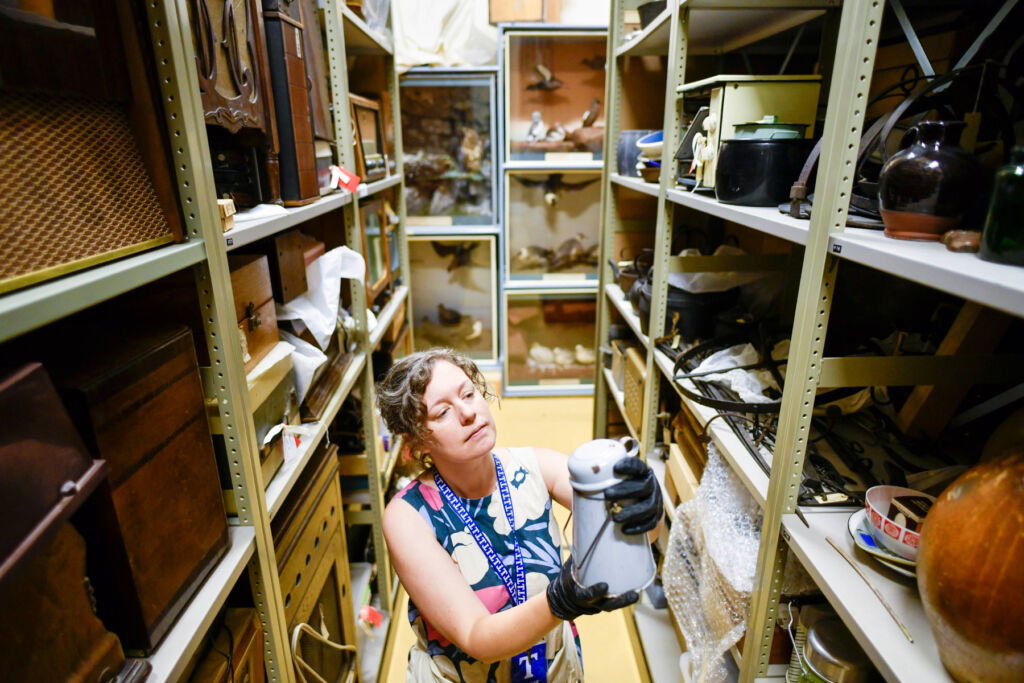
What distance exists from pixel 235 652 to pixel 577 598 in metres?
0.58

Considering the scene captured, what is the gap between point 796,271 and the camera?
1750 millimetres

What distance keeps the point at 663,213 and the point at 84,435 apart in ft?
5.07

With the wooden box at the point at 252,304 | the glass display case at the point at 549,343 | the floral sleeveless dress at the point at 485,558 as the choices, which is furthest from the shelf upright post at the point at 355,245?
the glass display case at the point at 549,343

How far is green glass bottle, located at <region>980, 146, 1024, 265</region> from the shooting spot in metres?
0.63

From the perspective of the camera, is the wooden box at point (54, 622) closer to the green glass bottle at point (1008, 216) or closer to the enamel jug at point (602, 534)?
the enamel jug at point (602, 534)

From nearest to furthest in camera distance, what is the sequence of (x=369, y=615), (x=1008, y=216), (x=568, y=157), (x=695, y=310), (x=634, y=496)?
(x=1008, y=216) < (x=634, y=496) < (x=695, y=310) < (x=369, y=615) < (x=568, y=157)

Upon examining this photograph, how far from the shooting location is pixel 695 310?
5.94 feet

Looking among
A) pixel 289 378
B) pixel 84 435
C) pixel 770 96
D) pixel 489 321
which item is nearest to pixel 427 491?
pixel 289 378

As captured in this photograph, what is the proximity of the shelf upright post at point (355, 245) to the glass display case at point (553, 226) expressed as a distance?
1933 millimetres

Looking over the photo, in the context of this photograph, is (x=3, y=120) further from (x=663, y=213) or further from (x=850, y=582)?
(x=663, y=213)

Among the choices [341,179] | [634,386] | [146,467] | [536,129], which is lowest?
→ [634,386]

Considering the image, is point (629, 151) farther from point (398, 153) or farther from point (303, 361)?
point (303, 361)

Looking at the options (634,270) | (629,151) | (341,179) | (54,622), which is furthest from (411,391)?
(629,151)

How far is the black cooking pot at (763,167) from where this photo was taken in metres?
1.21
